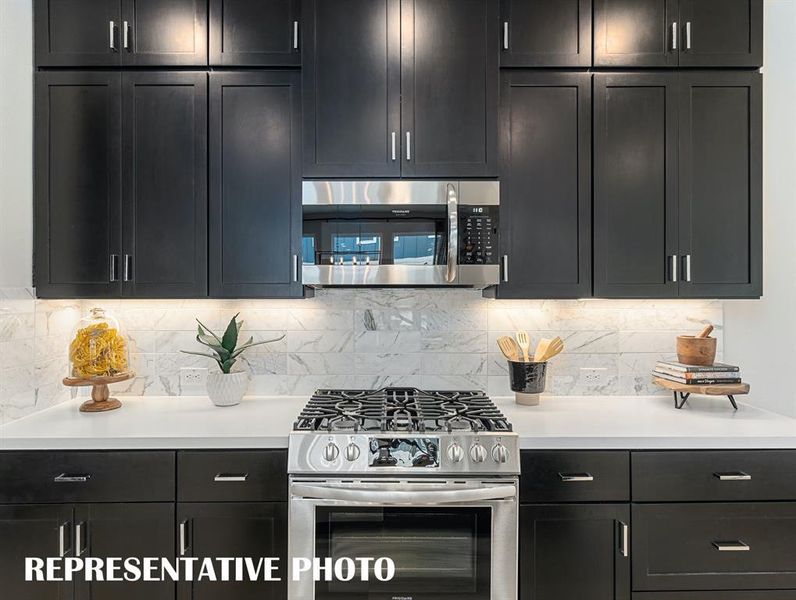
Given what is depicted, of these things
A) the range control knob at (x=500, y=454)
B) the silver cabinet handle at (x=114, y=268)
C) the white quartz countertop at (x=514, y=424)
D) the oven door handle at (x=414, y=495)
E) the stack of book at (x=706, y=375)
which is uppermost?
the silver cabinet handle at (x=114, y=268)

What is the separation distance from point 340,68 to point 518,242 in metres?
1.05

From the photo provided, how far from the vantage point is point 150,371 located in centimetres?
240

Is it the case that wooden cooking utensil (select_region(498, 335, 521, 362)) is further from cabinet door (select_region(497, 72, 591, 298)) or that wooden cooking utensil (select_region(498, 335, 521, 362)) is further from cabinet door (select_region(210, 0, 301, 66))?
cabinet door (select_region(210, 0, 301, 66))

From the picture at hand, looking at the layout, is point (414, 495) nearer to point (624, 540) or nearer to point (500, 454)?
point (500, 454)

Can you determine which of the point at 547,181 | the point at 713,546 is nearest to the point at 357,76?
the point at 547,181

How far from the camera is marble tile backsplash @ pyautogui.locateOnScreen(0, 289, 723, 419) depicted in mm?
2404

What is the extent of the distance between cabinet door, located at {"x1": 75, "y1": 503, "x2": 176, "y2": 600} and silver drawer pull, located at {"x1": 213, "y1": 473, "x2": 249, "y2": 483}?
193 millimetres

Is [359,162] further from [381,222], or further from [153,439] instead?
[153,439]

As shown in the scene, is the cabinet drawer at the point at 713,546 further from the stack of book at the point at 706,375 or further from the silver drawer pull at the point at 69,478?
the silver drawer pull at the point at 69,478

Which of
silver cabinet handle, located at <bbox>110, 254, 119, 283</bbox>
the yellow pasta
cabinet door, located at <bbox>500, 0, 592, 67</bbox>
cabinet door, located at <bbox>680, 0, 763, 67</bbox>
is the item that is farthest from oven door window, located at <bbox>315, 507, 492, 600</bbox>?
cabinet door, located at <bbox>680, 0, 763, 67</bbox>

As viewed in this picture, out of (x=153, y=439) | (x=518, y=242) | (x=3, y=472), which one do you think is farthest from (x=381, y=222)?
(x=3, y=472)

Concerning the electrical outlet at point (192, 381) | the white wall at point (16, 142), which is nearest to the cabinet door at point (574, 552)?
the electrical outlet at point (192, 381)

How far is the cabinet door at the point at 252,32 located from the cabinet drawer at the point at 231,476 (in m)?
1.60

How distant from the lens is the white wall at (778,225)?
6.75ft
